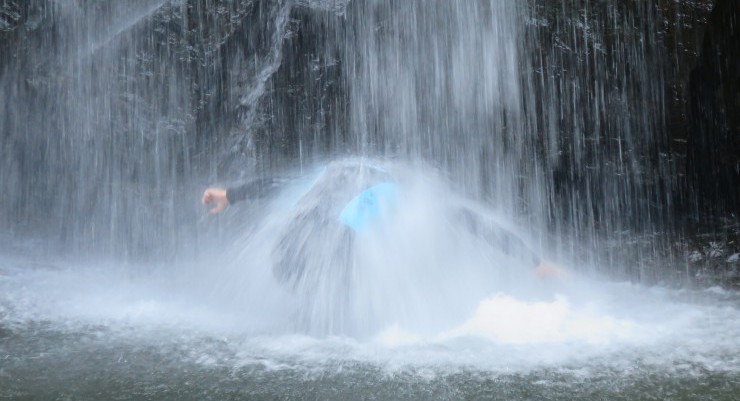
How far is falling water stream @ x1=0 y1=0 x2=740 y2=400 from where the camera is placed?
11.7 feet

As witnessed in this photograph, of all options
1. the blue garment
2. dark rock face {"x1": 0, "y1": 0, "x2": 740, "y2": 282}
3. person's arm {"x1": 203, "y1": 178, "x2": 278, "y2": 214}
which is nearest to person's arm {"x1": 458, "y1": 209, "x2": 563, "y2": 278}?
the blue garment

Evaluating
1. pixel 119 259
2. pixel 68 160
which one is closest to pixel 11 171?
pixel 68 160

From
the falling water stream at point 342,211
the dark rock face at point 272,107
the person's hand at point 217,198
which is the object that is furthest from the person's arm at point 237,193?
the dark rock face at point 272,107

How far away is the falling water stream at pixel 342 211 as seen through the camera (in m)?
3.57

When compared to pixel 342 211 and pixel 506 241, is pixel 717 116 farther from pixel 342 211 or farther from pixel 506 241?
pixel 342 211

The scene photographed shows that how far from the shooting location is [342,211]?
4.39 m

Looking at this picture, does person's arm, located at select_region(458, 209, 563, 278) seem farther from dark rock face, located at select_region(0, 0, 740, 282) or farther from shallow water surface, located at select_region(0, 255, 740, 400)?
dark rock face, located at select_region(0, 0, 740, 282)

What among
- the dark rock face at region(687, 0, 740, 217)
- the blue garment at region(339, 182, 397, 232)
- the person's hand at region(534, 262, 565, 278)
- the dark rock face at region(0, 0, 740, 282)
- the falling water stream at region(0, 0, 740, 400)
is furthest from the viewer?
the dark rock face at region(0, 0, 740, 282)

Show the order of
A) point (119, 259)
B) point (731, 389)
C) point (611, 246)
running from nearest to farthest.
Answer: point (731, 389), point (611, 246), point (119, 259)

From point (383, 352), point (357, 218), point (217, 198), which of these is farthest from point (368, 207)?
point (217, 198)

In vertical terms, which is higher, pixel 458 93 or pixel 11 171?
pixel 458 93

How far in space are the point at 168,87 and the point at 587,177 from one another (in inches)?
219

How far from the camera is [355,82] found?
841 centimetres

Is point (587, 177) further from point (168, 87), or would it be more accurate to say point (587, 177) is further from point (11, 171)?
point (11, 171)
